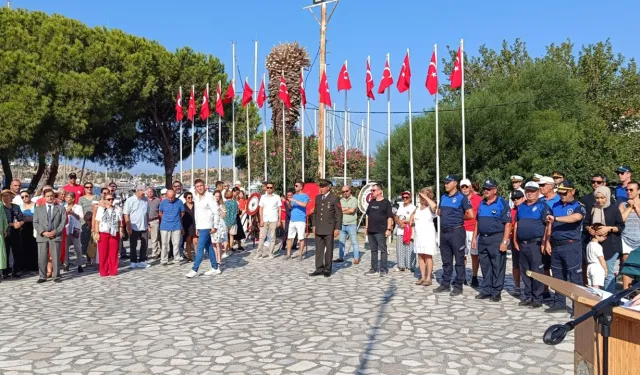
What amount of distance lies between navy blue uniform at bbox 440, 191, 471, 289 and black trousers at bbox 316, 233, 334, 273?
2.55 metres

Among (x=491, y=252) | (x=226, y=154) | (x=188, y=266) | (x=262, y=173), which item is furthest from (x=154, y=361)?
(x=226, y=154)

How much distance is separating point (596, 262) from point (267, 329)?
14.7ft

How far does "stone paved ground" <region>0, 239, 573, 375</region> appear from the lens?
5.21 meters

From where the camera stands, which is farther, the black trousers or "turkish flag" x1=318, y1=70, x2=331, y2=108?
"turkish flag" x1=318, y1=70, x2=331, y2=108

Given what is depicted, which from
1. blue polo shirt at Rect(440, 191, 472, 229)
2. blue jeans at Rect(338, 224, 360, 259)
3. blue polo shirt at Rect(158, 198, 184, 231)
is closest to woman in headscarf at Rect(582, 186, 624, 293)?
blue polo shirt at Rect(440, 191, 472, 229)

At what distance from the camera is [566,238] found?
7.21m

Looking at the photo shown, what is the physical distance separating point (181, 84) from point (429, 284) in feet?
78.5

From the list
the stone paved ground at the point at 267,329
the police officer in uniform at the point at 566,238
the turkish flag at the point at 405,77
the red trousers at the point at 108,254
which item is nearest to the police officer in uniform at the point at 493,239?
the stone paved ground at the point at 267,329

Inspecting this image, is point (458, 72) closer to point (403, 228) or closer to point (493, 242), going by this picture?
point (403, 228)

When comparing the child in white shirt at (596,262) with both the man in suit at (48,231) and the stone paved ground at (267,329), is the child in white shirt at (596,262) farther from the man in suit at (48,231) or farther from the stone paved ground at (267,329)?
the man in suit at (48,231)

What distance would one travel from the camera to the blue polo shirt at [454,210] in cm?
873

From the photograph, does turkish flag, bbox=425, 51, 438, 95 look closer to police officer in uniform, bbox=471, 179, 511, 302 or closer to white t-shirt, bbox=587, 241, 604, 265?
police officer in uniform, bbox=471, 179, 511, 302

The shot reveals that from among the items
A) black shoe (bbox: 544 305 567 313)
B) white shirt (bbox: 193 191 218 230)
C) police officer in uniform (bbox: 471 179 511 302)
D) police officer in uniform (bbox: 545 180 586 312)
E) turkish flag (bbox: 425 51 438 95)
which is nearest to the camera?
police officer in uniform (bbox: 545 180 586 312)

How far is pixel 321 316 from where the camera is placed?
721cm
